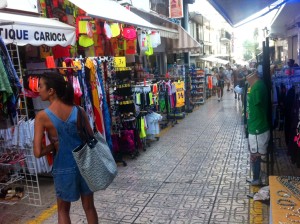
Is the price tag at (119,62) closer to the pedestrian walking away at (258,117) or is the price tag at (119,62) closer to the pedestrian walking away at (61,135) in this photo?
the pedestrian walking away at (258,117)

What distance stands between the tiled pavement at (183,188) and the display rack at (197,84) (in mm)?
7198

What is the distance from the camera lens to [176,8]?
15227mm

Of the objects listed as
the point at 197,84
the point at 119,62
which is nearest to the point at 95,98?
the point at 119,62

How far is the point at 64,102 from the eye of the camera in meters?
3.28

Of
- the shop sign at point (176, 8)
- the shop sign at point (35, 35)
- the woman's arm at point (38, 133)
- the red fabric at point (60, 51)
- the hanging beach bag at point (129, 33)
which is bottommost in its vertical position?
the woman's arm at point (38, 133)

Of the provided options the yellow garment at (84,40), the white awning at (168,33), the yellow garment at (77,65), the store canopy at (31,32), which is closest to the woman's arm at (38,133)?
the store canopy at (31,32)

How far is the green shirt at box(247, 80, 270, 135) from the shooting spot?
16.1ft

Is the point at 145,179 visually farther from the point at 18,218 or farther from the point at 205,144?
the point at 205,144

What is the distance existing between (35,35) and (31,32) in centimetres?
10

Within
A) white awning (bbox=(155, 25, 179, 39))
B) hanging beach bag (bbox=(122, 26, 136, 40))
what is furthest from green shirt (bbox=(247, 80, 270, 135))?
white awning (bbox=(155, 25, 179, 39))

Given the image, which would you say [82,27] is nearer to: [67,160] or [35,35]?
[35,35]

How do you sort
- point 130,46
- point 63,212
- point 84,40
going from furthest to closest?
1. point 130,46
2. point 84,40
3. point 63,212

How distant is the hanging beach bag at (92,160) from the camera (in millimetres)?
3150

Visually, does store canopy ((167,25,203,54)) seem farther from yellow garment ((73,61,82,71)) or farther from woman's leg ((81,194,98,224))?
woman's leg ((81,194,98,224))
